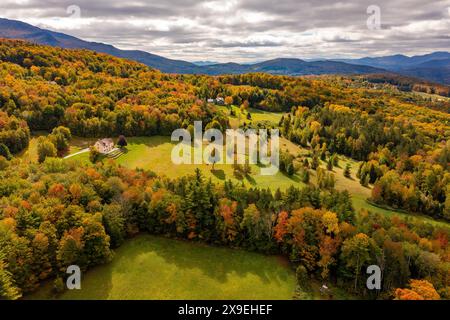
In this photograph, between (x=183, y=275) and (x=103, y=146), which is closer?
(x=183, y=275)

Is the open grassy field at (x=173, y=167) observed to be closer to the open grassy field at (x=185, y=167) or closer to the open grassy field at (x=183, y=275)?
the open grassy field at (x=185, y=167)

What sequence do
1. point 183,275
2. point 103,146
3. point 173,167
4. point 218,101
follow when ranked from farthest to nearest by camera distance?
point 218,101
point 103,146
point 173,167
point 183,275

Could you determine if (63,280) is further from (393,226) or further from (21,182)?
(393,226)

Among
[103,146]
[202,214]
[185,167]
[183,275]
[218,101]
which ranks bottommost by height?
[183,275]

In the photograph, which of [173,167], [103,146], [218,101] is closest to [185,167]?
[173,167]

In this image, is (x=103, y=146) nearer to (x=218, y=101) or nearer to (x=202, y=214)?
(x=202, y=214)

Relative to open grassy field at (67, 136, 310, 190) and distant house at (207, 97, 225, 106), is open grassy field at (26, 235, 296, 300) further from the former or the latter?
distant house at (207, 97, 225, 106)

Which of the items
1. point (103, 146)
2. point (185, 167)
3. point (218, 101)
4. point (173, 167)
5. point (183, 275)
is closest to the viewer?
point (183, 275)

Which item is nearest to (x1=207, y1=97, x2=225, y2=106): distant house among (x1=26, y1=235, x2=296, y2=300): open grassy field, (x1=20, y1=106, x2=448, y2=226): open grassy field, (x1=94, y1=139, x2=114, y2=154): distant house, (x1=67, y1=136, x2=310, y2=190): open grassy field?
(x1=20, y1=106, x2=448, y2=226): open grassy field
